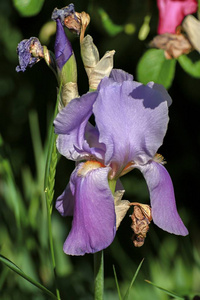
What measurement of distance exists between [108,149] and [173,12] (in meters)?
0.40

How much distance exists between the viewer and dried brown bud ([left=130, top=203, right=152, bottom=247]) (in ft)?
3.02

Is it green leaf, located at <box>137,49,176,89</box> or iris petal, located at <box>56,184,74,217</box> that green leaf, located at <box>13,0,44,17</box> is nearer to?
green leaf, located at <box>137,49,176,89</box>

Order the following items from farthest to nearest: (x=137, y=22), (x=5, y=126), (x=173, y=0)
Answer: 1. (x=5, y=126)
2. (x=137, y=22)
3. (x=173, y=0)

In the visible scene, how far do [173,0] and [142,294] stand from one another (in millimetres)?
780

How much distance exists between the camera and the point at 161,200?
90 cm

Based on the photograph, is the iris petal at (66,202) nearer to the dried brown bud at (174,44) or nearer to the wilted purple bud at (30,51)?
the wilted purple bud at (30,51)

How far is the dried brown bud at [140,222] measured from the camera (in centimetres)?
92

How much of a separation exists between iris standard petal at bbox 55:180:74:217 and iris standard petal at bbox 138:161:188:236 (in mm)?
140

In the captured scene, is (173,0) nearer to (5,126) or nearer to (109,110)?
(109,110)

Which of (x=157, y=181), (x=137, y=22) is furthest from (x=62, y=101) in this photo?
(x=137, y=22)

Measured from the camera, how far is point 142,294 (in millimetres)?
1406

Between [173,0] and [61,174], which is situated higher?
[173,0]

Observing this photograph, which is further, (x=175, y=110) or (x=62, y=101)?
(x=175, y=110)

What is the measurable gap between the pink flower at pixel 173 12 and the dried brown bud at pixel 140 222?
400 mm
